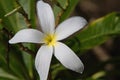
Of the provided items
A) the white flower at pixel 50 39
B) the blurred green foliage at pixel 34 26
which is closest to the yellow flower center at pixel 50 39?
the white flower at pixel 50 39

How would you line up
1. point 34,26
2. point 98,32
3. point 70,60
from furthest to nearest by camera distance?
point 98,32 < point 34,26 < point 70,60

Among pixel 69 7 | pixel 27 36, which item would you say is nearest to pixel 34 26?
pixel 69 7

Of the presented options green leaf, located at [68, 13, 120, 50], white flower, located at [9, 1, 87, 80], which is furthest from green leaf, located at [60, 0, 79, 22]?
white flower, located at [9, 1, 87, 80]

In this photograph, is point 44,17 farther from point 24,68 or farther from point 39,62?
point 24,68

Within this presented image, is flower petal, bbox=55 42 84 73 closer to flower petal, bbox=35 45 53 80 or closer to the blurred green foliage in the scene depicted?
flower petal, bbox=35 45 53 80

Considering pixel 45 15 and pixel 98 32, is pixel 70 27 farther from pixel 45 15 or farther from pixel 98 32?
pixel 98 32

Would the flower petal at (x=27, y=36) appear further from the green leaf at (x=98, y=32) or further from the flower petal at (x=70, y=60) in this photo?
the green leaf at (x=98, y=32)
